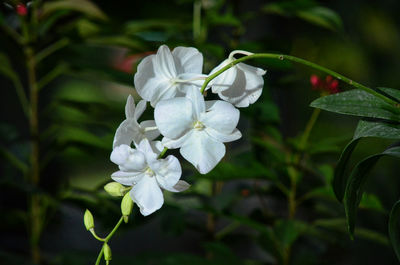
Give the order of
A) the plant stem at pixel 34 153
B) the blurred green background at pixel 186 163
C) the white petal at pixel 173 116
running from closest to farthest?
the white petal at pixel 173 116 < the blurred green background at pixel 186 163 < the plant stem at pixel 34 153

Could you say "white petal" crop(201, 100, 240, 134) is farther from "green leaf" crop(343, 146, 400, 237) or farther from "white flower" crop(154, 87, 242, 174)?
"green leaf" crop(343, 146, 400, 237)

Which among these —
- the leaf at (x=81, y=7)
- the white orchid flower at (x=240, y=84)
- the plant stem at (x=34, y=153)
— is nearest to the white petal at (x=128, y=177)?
the white orchid flower at (x=240, y=84)

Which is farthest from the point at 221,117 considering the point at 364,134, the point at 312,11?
the point at 312,11

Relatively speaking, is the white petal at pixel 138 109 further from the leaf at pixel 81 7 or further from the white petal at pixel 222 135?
the leaf at pixel 81 7

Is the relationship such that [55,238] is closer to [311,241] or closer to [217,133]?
[311,241]

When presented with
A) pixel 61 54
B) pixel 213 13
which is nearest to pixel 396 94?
pixel 213 13

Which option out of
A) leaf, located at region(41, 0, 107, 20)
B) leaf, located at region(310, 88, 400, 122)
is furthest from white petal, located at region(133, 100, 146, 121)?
leaf, located at region(41, 0, 107, 20)

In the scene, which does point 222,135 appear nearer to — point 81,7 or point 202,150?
point 202,150
